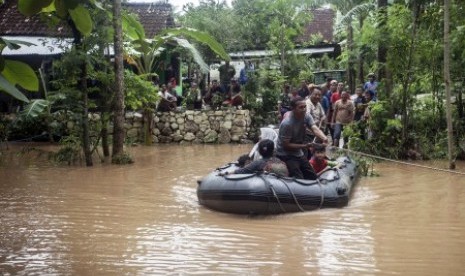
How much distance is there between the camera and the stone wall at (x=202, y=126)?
17.6 m

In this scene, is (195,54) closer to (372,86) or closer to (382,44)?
(372,86)

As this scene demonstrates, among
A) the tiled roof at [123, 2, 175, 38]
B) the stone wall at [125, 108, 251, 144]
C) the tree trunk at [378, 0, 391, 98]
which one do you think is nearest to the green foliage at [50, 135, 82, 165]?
the stone wall at [125, 108, 251, 144]

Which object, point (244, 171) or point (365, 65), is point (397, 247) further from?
point (365, 65)

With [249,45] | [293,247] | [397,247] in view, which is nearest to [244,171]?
[293,247]

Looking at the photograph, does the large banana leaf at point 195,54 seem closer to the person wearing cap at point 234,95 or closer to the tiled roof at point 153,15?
the person wearing cap at point 234,95

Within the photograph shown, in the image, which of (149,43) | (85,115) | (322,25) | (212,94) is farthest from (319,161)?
(322,25)

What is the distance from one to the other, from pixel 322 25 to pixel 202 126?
13684 mm

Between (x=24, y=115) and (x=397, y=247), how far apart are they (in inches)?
354

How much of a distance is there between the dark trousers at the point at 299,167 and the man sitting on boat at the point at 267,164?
3.5 inches

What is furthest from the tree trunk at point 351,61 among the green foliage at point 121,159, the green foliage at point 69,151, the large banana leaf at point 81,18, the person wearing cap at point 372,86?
the large banana leaf at point 81,18

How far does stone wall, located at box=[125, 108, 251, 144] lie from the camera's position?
17.6m

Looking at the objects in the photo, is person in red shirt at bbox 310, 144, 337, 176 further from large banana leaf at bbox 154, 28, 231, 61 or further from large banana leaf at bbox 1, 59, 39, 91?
large banana leaf at bbox 1, 59, 39, 91

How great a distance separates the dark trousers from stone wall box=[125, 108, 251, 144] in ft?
30.7

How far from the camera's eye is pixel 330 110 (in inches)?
630
